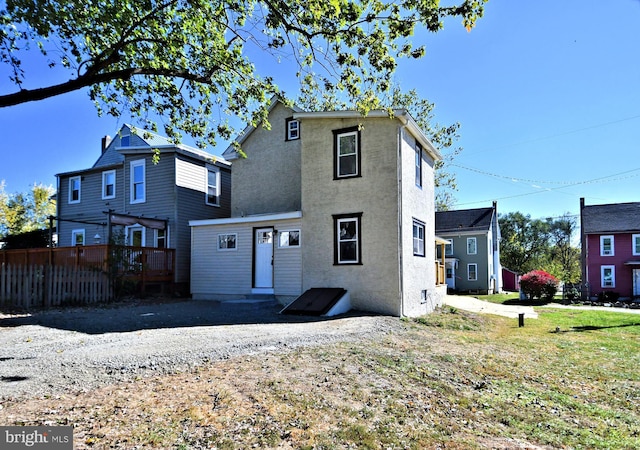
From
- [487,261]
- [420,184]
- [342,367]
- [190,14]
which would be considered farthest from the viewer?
[487,261]

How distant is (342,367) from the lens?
19.9ft

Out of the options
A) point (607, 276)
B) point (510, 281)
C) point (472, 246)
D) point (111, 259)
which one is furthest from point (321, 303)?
point (510, 281)

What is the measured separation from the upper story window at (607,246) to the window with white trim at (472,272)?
8.75 metres

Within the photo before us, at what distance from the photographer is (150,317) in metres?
10.9

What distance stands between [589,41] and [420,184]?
643 cm

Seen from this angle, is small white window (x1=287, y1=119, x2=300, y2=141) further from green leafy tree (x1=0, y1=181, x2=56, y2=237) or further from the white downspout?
green leafy tree (x1=0, y1=181, x2=56, y2=237)

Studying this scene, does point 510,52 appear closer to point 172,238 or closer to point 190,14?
point 190,14

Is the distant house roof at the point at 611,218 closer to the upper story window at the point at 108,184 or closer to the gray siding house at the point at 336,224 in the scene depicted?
the gray siding house at the point at 336,224

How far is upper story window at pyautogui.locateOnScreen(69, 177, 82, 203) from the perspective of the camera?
22203mm

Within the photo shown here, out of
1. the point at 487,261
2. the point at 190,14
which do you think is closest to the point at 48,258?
the point at 190,14

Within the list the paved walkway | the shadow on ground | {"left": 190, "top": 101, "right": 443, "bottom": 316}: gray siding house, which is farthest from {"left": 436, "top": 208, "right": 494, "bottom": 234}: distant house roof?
the shadow on ground

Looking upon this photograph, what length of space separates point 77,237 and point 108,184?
3768 mm

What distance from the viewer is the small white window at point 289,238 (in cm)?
1427

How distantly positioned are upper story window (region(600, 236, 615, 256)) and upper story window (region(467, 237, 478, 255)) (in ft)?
28.3
